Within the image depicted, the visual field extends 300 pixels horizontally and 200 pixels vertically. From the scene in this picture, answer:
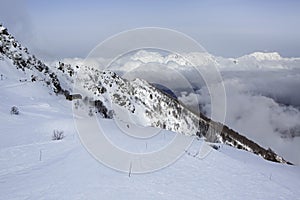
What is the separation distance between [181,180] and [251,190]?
1628 mm

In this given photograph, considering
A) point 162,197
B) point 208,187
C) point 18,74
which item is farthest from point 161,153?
point 18,74

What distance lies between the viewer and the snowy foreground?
580 centimetres

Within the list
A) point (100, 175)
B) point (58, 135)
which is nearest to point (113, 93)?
point (58, 135)

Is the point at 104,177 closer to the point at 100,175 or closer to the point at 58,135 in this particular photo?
the point at 100,175

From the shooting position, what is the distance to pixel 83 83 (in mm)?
67500

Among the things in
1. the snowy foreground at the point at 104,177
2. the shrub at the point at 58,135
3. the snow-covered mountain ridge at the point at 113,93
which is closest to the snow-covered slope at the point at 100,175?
the snowy foreground at the point at 104,177

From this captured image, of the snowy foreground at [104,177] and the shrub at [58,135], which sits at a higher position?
the shrub at [58,135]

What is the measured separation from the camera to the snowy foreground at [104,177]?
5805 millimetres

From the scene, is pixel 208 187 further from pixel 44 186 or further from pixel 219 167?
pixel 44 186

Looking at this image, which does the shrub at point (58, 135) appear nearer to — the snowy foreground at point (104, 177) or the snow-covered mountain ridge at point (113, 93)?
the snowy foreground at point (104, 177)

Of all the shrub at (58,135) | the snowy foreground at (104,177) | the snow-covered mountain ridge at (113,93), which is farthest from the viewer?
the snow-covered mountain ridge at (113,93)

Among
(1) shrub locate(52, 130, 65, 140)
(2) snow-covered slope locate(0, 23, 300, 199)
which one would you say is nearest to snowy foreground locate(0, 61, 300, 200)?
(2) snow-covered slope locate(0, 23, 300, 199)

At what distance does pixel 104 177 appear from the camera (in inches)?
261

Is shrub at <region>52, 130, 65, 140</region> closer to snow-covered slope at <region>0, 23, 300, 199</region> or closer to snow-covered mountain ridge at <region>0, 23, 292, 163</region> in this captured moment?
snow-covered slope at <region>0, 23, 300, 199</region>
